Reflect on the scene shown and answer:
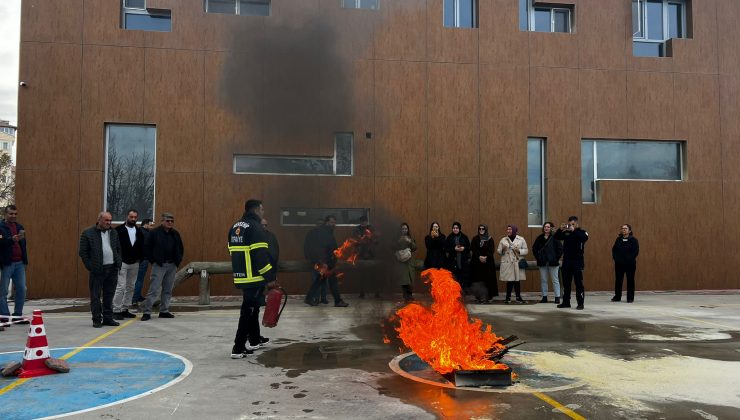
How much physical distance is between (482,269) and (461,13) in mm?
6186

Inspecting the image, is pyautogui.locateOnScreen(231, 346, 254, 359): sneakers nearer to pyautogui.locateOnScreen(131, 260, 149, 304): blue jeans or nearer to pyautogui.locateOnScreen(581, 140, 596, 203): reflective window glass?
pyautogui.locateOnScreen(131, 260, 149, 304): blue jeans

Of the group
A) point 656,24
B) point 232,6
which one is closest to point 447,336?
point 232,6

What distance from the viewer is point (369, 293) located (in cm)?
877

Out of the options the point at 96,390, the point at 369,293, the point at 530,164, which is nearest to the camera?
the point at 96,390

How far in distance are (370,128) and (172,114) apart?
427cm

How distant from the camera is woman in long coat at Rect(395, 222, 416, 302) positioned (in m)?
9.00

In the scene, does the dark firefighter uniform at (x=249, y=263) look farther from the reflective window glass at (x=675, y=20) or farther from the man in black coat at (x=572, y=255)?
the reflective window glass at (x=675, y=20)

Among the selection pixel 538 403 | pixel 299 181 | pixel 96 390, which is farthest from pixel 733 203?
pixel 96 390

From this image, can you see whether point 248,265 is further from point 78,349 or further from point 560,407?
point 560,407

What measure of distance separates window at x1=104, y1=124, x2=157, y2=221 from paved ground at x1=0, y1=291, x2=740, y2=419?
2.90m

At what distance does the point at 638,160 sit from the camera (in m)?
13.0

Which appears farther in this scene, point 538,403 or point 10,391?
point 10,391

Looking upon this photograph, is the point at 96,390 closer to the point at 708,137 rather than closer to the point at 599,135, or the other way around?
the point at 599,135

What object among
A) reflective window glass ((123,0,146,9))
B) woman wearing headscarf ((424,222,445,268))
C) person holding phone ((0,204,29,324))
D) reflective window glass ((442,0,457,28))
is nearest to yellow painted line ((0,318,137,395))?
person holding phone ((0,204,29,324))
